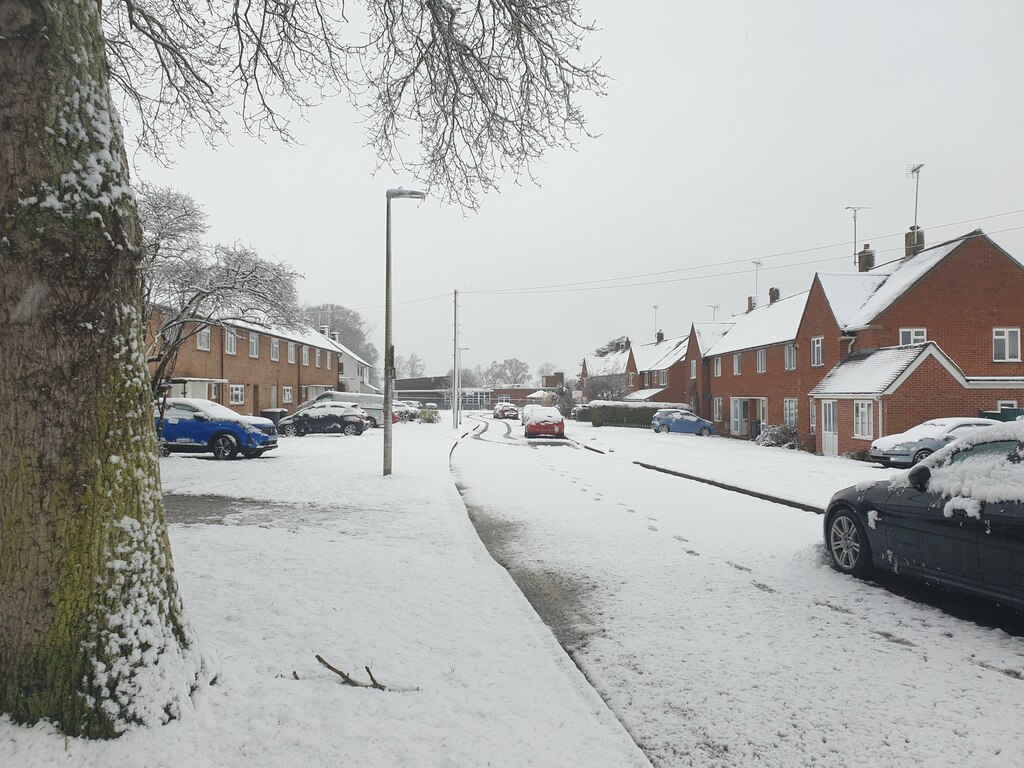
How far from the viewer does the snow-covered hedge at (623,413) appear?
47844 mm

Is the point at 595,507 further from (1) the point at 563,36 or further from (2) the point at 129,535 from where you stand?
(2) the point at 129,535

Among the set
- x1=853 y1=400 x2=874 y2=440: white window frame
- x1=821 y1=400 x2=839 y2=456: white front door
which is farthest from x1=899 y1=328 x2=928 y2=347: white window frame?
x1=853 y1=400 x2=874 y2=440: white window frame

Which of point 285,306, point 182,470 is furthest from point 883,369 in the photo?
point 182,470

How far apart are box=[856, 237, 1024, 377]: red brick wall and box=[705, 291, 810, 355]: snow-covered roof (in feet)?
19.8

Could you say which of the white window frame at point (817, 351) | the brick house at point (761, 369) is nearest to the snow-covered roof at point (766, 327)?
the brick house at point (761, 369)

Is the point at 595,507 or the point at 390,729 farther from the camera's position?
the point at 595,507

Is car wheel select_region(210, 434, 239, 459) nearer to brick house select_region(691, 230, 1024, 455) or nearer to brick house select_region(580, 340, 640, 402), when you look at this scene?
brick house select_region(691, 230, 1024, 455)

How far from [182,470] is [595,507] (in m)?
9.96

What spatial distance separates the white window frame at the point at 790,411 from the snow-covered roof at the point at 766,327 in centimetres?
324

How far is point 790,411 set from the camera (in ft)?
104

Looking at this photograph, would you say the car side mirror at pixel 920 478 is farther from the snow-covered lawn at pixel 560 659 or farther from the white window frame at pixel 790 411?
the white window frame at pixel 790 411

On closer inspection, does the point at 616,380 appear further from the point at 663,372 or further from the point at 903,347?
the point at 903,347

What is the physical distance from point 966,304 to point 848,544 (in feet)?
84.2

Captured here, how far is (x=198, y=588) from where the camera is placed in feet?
16.1
